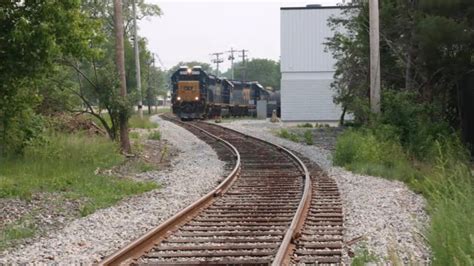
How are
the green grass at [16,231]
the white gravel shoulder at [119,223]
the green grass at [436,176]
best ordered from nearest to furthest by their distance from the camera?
the green grass at [436,176] < the white gravel shoulder at [119,223] < the green grass at [16,231]

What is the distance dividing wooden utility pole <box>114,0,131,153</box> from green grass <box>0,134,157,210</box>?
1.23 m

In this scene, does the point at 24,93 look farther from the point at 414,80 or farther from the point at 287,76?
the point at 287,76

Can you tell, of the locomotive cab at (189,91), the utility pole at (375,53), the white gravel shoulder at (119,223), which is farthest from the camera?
the locomotive cab at (189,91)

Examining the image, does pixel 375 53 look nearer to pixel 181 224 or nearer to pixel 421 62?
pixel 421 62

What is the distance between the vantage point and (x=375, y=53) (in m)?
19.6

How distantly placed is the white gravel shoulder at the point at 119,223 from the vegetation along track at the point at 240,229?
449 millimetres

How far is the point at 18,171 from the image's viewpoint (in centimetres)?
1447

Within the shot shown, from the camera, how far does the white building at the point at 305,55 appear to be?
5122 centimetres

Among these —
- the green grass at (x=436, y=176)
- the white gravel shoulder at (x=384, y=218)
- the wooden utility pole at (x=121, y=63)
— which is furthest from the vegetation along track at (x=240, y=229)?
the wooden utility pole at (x=121, y=63)

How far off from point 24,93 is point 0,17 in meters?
2.56

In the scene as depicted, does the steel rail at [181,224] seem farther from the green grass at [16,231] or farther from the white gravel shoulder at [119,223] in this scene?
the green grass at [16,231]

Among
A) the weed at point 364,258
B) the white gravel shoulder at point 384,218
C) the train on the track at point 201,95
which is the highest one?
the train on the track at point 201,95

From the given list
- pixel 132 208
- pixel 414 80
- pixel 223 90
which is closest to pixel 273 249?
pixel 132 208

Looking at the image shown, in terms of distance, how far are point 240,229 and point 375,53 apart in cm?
1199
